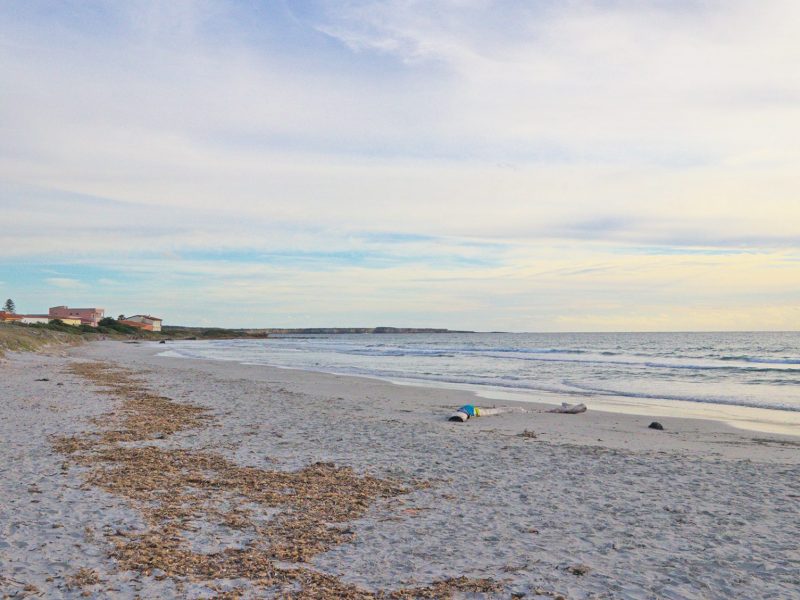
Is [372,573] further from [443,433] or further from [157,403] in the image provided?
[157,403]

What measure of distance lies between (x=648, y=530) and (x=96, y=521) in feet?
18.6

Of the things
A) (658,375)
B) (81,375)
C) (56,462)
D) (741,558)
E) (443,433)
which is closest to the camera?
(741,558)

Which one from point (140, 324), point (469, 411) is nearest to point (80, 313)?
point (140, 324)

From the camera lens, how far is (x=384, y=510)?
24.7ft

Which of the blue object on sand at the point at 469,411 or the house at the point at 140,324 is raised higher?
the house at the point at 140,324

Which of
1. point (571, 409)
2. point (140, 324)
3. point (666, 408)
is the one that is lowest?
point (666, 408)

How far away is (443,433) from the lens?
45.4 feet

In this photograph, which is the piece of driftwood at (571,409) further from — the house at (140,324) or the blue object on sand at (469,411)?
the house at (140,324)

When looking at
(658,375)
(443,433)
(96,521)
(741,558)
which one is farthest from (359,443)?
(658,375)

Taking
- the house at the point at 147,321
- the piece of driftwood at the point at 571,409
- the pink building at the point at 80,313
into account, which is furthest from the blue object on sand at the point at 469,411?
the house at the point at 147,321

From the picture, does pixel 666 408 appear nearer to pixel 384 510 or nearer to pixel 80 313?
pixel 384 510

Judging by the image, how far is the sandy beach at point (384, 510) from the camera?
A: 538 cm

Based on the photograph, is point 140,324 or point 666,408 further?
point 140,324

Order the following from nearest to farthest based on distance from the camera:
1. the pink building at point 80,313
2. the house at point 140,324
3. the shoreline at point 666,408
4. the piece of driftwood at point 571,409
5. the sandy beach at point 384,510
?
A: the sandy beach at point 384,510 < the shoreline at point 666,408 < the piece of driftwood at point 571,409 < the pink building at point 80,313 < the house at point 140,324
